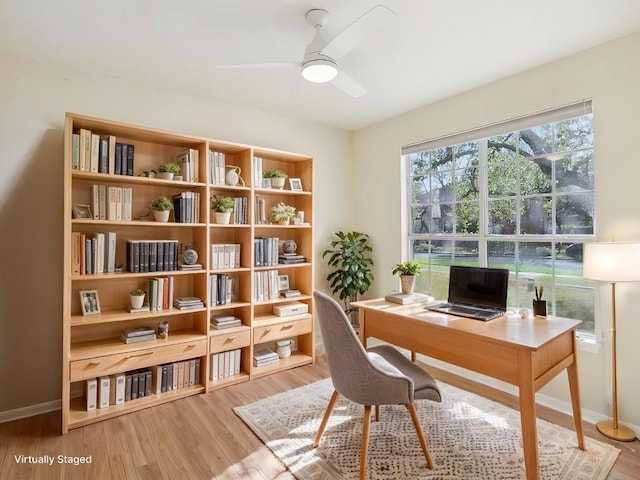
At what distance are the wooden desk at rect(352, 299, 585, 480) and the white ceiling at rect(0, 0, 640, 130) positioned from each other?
1719 mm

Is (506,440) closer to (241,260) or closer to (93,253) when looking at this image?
(241,260)

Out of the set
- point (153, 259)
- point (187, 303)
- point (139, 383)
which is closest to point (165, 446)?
point (139, 383)

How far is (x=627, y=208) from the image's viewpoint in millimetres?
2262

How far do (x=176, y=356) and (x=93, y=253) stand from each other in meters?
0.99

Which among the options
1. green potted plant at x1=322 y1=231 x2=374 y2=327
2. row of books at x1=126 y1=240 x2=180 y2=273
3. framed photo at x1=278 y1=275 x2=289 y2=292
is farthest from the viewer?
green potted plant at x1=322 y1=231 x2=374 y2=327

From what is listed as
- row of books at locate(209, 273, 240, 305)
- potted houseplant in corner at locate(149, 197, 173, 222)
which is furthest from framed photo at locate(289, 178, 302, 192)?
potted houseplant in corner at locate(149, 197, 173, 222)

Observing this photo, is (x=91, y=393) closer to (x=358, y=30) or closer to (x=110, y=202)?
(x=110, y=202)

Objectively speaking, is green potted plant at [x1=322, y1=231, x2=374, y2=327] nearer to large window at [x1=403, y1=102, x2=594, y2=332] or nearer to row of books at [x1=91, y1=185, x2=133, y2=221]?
large window at [x1=403, y1=102, x2=594, y2=332]

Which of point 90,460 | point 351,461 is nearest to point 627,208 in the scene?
point 351,461

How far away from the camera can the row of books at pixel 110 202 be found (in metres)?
2.53

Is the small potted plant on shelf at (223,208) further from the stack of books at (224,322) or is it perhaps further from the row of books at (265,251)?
the stack of books at (224,322)

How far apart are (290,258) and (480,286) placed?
1729 millimetres

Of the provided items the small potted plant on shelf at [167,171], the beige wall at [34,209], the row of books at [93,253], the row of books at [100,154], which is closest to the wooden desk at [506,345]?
the small potted plant on shelf at [167,171]

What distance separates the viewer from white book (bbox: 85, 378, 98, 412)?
244 centimetres
